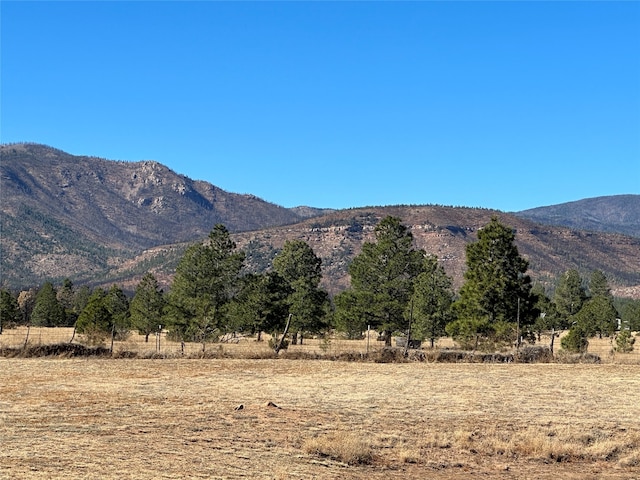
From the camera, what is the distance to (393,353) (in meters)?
40.9

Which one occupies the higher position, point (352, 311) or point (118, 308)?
point (352, 311)

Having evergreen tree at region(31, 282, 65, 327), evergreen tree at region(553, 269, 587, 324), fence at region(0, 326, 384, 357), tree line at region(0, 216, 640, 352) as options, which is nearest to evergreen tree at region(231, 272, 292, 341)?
tree line at region(0, 216, 640, 352)

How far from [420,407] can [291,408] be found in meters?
4.19

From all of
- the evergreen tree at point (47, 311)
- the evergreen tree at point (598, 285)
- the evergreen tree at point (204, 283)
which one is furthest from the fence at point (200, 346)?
the evergreen tree at point (598, 285)

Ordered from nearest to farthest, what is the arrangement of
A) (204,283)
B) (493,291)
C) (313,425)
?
(313,425) < (493,291) < (204,283)

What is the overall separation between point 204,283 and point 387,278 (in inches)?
618

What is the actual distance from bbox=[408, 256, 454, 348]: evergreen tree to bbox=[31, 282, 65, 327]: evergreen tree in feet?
191

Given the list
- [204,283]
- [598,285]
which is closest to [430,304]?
[204,283]

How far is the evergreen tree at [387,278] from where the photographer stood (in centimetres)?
5864

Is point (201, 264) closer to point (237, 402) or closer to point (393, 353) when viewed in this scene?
point (393, 353)

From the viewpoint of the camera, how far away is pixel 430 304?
6066 cm

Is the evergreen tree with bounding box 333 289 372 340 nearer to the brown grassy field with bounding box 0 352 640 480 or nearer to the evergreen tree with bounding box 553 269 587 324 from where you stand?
the brown grassy field with bounding box 0 352 640 480

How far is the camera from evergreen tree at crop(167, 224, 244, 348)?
61000mm

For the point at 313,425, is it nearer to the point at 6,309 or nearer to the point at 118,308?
the point at 118,308
